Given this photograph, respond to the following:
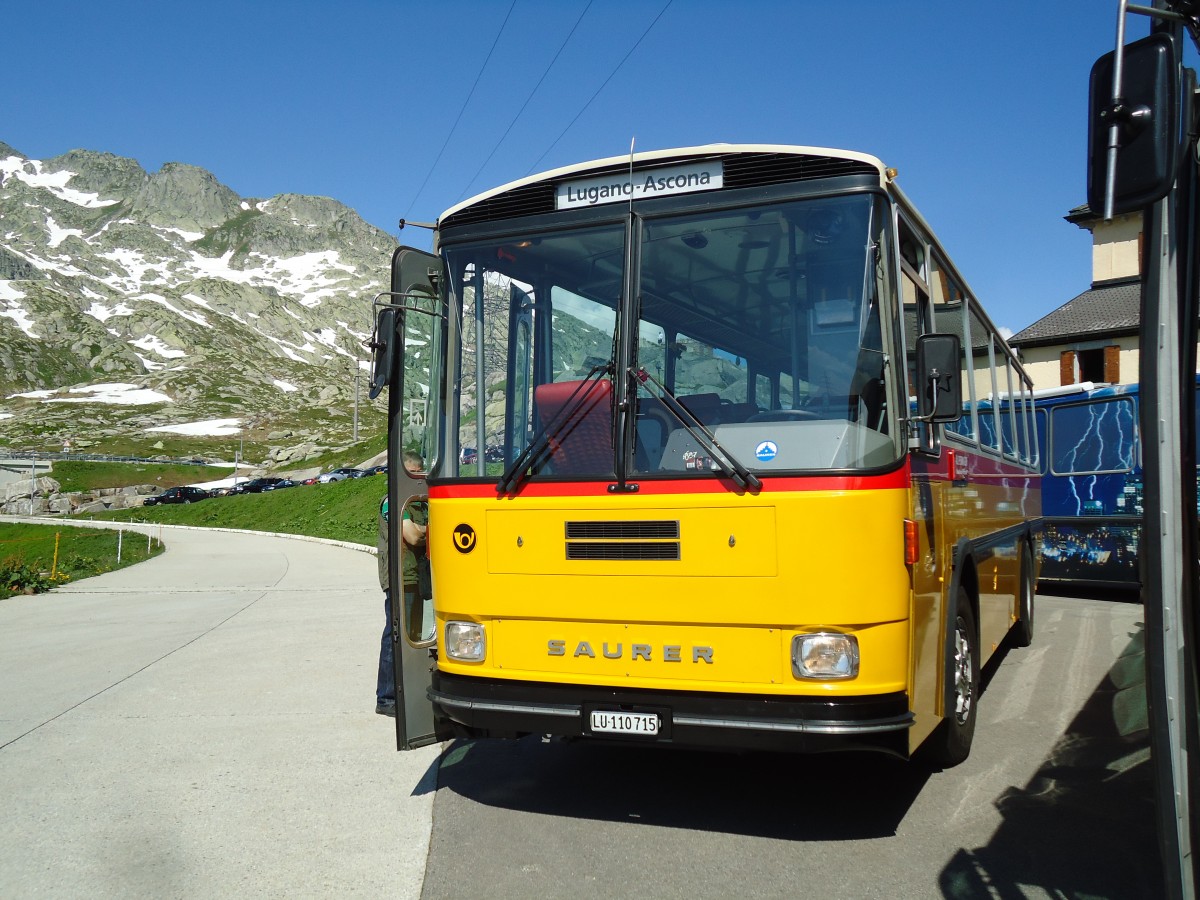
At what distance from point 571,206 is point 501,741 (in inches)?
146

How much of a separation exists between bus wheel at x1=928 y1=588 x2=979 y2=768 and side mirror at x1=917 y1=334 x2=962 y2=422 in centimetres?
140

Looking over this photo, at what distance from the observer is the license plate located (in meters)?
4.83

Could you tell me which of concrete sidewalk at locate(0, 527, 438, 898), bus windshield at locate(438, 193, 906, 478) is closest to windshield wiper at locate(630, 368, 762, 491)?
bus windshield at locate(438, 193, 906, 478)

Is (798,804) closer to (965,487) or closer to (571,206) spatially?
(965,487)

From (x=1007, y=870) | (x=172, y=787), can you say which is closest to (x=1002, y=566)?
(x=1007, y=870)

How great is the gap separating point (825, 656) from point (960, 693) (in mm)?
1819

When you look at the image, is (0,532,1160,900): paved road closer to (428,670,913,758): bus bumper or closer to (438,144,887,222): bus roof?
(428,670,913,758): bus bumper

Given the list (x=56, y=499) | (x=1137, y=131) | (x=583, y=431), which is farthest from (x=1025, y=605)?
(x=56, y=499)

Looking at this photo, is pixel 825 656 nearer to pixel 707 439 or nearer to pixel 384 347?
pixel 707 439

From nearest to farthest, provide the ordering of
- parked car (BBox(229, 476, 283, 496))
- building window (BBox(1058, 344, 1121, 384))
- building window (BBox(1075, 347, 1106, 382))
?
building window (BBox(1058, 344, 1121, 384)), building window (BBox(1075, 347, 1106, 382)), parked car (BBox(229, 476, 283, 496))

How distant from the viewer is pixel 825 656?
4.56m

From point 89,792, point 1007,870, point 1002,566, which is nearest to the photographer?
point 1007,870

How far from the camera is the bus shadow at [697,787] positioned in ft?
17.3

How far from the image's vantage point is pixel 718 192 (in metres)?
5.12
